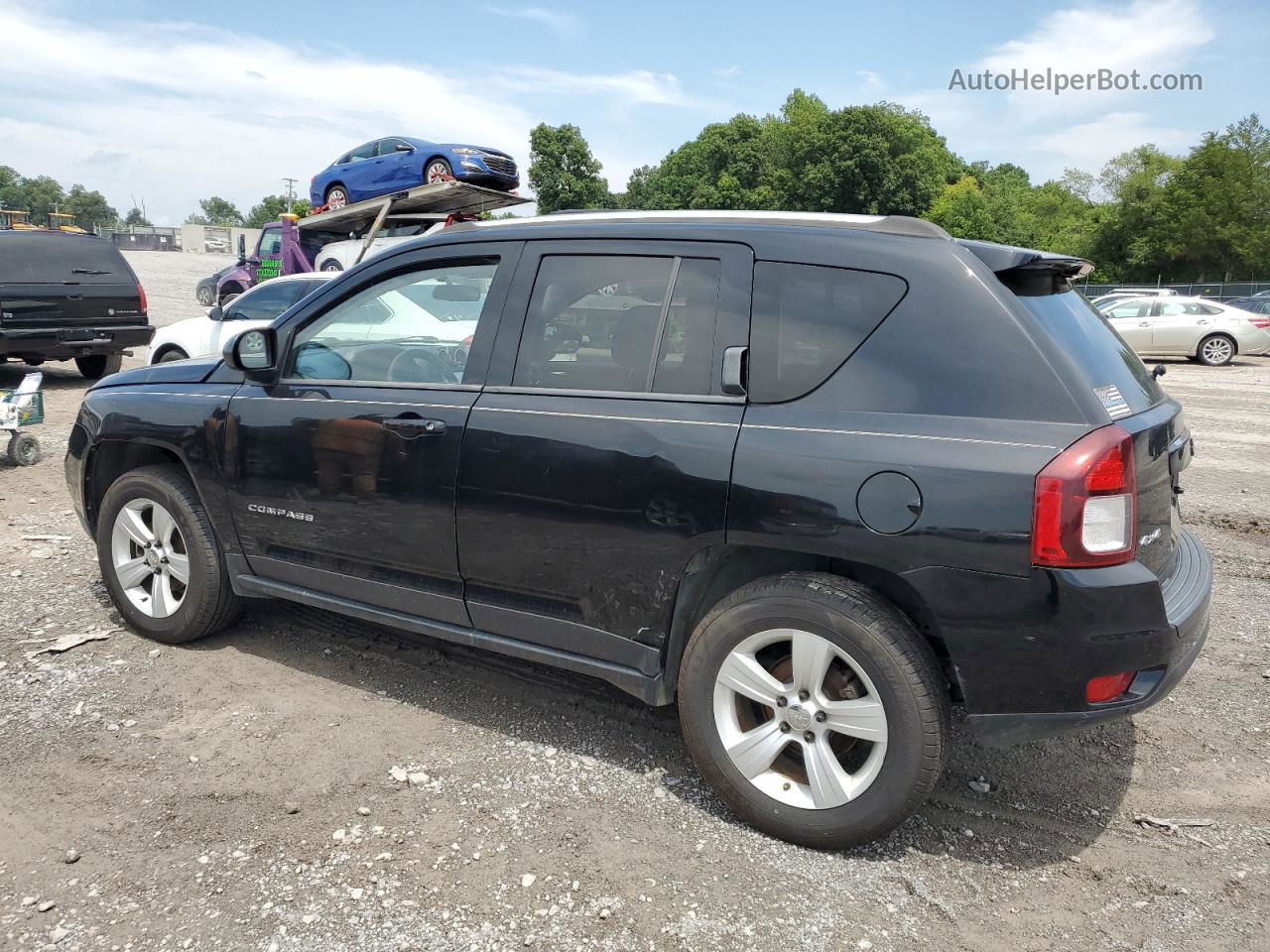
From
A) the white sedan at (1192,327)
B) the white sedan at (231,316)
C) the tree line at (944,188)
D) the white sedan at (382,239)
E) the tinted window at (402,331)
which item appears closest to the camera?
the tinted window at (402,331)

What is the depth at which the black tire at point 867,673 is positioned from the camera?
268cm

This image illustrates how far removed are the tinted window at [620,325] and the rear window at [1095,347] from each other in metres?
0.99

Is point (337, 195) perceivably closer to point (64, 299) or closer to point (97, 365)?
point (97, 365)

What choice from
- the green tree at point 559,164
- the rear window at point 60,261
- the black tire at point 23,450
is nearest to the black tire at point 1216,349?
the rear window at point 60,261

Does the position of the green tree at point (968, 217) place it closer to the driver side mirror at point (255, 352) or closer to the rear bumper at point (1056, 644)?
the driver side mirror at point (255, 352)

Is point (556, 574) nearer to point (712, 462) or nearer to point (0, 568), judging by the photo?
point (712, 462)

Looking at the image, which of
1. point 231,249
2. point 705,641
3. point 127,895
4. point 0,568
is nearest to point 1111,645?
point 705,641

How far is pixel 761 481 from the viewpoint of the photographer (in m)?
2.83

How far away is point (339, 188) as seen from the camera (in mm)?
17484

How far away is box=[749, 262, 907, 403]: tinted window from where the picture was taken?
2.84 meters

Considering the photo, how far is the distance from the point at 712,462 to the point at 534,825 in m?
1.28

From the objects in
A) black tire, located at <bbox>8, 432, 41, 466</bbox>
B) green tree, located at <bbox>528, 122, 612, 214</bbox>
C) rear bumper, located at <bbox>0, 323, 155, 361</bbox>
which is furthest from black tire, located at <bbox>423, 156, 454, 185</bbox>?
green tree, located at <bbox>528, 122, 612, 214</bbox>

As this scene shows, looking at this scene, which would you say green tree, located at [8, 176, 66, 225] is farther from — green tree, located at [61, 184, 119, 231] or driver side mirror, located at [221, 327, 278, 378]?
driver side mirror, located at [221, 327, 278, 378]

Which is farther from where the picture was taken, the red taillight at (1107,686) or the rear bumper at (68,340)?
the rear bumper at (68,340)
